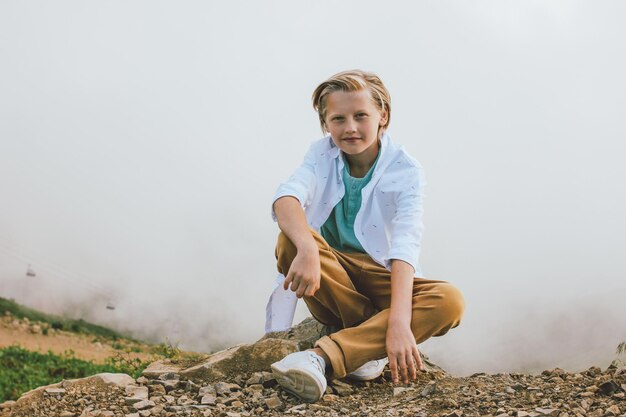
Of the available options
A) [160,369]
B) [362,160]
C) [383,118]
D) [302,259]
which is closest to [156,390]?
[160,369]

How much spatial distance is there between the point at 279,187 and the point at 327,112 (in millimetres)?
601

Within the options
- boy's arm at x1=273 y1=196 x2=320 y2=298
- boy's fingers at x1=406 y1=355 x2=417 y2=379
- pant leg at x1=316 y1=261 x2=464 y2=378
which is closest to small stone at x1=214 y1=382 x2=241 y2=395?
pant leg at x1=316 y1=261 x2=464 y2=378

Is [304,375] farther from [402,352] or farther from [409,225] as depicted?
[409,225]

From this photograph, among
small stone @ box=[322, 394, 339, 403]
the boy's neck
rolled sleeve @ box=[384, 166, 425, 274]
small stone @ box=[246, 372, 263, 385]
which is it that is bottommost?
→ small stone @ box=[322, 394, 339, 403]

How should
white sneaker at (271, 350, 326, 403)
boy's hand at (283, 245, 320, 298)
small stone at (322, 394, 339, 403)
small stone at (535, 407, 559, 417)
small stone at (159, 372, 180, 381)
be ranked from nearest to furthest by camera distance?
small stone at (535, 407, 559, 417) < boy's hand at (283, 245, 320, 298) < white sneaker at (271, 350, 326, 403) < small stone at (322, 394, 339, 403) < small stone at (159, 372, 180, 381)

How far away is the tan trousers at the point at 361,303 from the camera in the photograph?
4.59 m

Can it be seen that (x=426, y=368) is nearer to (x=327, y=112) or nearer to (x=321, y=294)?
(x=321, y=294)

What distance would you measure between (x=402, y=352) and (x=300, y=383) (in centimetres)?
70

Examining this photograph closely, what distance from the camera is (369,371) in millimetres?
4926

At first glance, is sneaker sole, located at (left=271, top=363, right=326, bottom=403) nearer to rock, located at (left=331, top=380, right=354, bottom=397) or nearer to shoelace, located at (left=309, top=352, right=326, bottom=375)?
shoelace, located at (left=309, top=352, right=326, bottom=375)

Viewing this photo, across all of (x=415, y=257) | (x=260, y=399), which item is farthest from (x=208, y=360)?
(x=415, y=257)

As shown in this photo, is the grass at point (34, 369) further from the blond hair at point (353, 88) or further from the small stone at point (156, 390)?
the blond hair at point (353, 88)

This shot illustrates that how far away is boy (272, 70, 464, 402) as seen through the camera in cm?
442

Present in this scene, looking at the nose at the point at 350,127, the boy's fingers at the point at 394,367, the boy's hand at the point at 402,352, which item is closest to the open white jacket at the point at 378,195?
the nose at the point at 350,127
